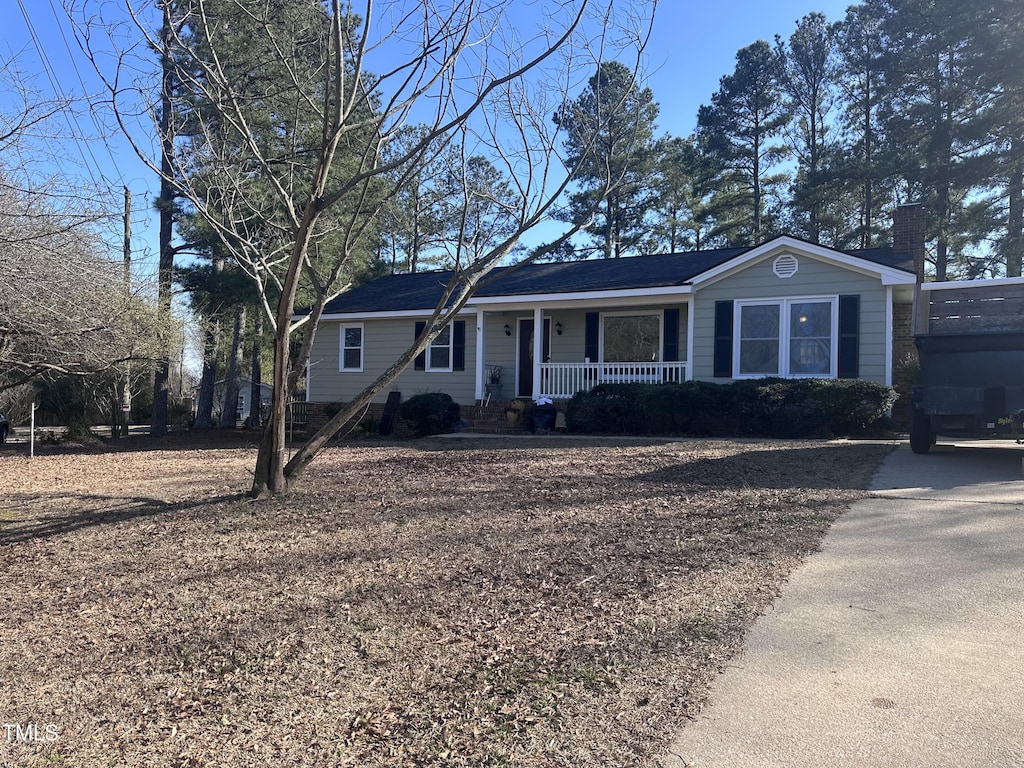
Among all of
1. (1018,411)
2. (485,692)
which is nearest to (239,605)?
(485,692)

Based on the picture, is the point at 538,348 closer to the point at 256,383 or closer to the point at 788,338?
the point at 788,338

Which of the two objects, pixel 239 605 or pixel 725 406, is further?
pixel 725 406

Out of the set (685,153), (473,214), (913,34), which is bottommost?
(473,214)

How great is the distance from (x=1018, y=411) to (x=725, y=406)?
16.1 ft

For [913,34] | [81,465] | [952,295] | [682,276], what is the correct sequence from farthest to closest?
[913,34]
[682,276]
[81,465]
[952,295]

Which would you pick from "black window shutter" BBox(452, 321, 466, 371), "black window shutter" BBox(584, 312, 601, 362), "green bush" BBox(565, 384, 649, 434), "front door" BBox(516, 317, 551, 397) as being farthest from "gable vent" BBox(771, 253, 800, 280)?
"black window shutter" BBox(452, 321, 466, 371)

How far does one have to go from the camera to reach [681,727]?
2.68 m

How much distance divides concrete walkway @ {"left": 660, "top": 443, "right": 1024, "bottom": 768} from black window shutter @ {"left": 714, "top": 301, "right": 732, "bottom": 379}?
880 cm

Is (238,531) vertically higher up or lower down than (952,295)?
lower down

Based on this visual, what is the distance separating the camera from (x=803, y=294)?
44.8 ft

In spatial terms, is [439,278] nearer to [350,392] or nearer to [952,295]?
[350,392]

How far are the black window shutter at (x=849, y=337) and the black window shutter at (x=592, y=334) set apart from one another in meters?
5.14

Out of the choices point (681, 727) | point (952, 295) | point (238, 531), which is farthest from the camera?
point (952, 295)

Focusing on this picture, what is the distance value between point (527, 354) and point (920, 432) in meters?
9.53
